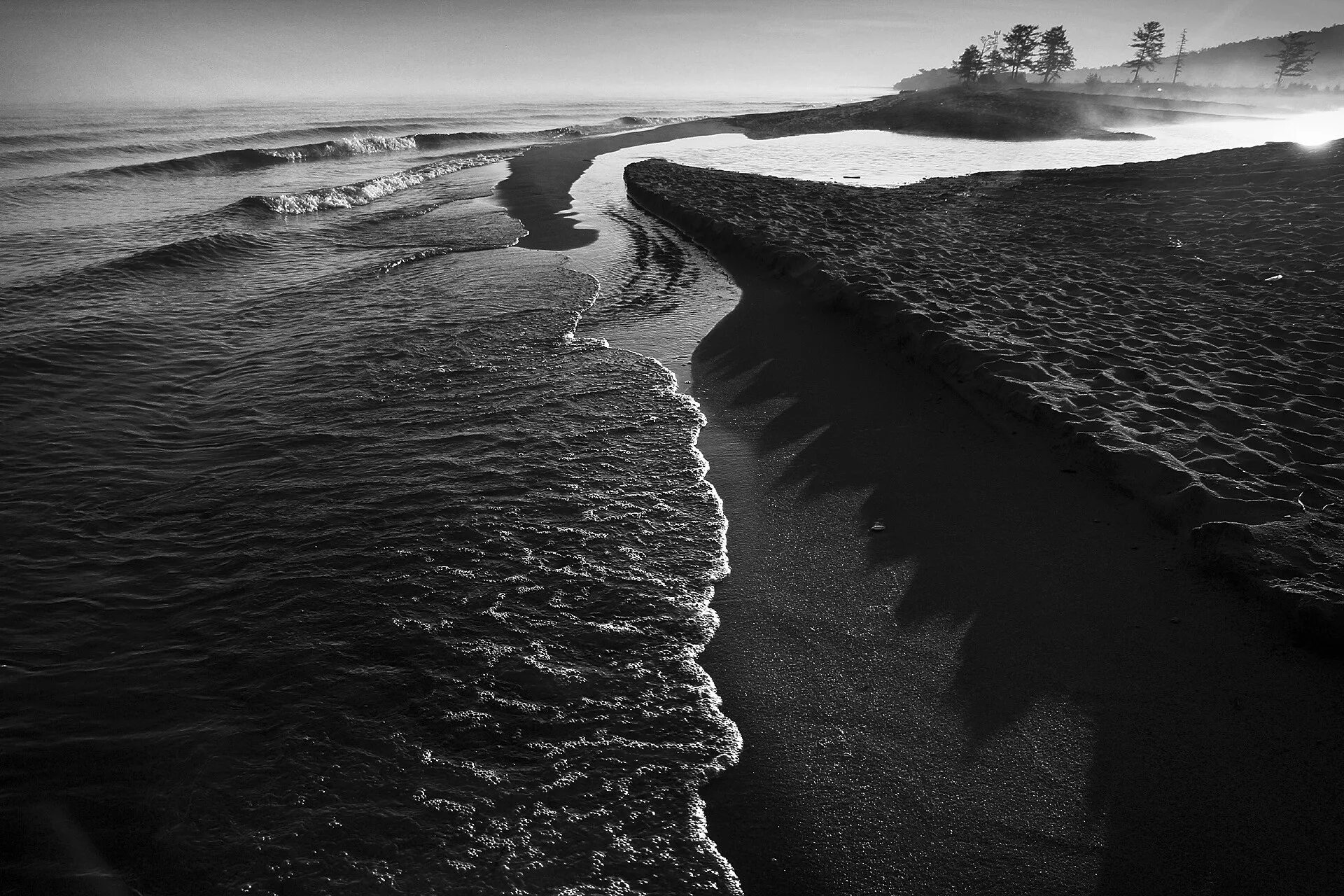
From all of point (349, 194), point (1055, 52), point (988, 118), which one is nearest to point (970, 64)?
point (1055, 52)

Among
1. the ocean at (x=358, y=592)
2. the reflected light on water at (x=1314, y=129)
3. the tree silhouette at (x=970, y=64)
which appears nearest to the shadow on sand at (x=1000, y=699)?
the ocean at (x=358, y=592)

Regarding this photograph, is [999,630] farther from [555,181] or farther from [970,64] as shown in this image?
[970,64]

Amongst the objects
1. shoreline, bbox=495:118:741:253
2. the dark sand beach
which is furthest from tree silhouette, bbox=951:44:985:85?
the dark sand beach

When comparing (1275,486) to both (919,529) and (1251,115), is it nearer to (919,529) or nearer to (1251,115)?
(919,529)

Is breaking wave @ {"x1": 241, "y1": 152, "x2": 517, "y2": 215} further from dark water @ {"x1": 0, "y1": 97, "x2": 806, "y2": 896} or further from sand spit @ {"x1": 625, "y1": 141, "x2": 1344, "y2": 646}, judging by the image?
sand spit @ {"x1": 625, "y1": 141, "x2": 1344, "y2": 646}

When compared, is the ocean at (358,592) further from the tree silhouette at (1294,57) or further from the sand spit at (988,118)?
the tree silhouette at (1294,57)

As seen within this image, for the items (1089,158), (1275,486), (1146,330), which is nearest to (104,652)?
(1275,486)
